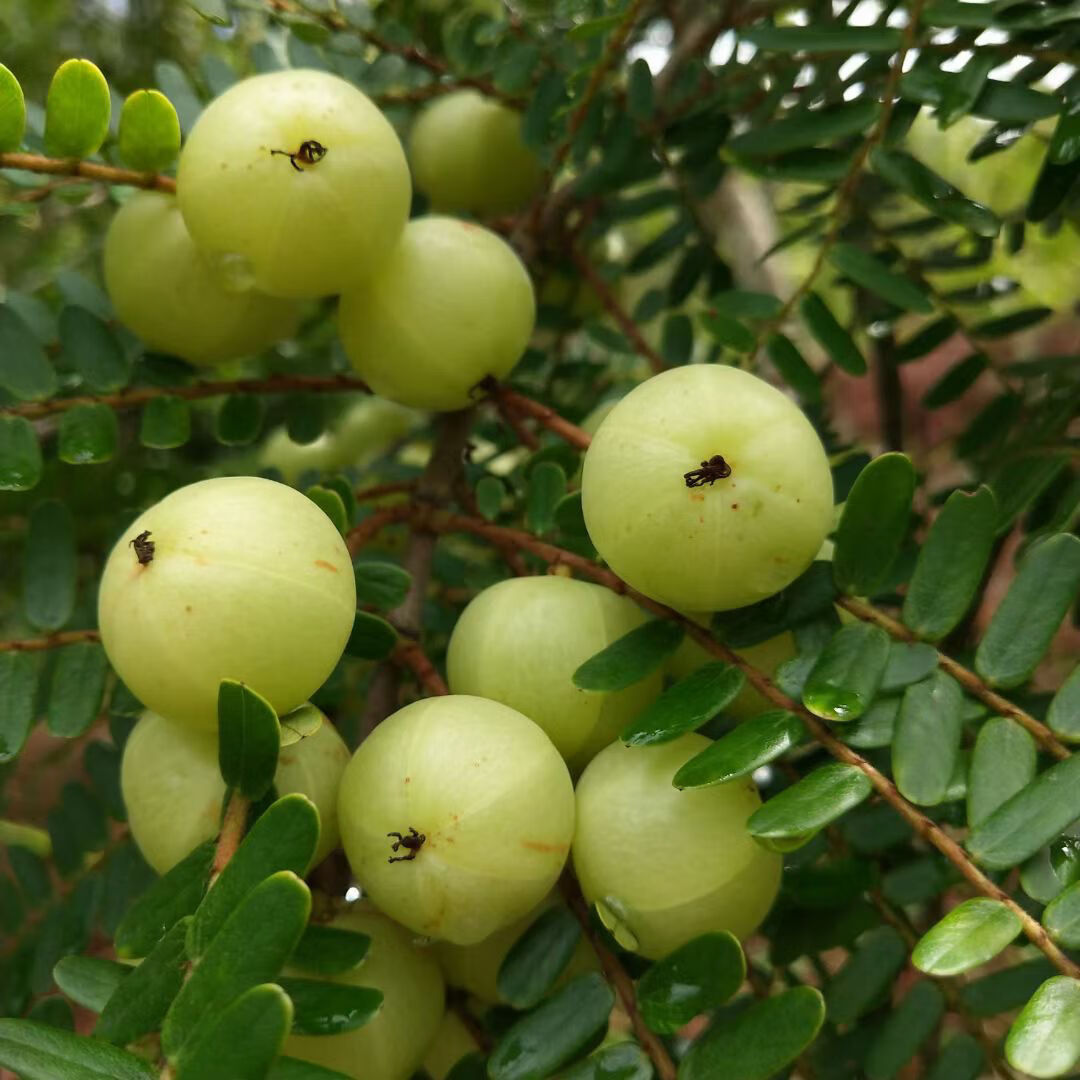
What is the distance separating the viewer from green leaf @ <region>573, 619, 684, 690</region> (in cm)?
62

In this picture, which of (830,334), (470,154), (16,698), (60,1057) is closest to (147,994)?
(60,1057)

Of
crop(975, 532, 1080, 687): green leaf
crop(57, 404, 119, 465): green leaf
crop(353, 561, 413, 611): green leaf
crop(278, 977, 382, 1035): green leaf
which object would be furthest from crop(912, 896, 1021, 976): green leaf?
crop(57, 404, 119, 465): green leaf

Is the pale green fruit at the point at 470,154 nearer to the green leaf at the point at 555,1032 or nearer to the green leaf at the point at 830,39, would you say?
the green leaf at the point at 830,39

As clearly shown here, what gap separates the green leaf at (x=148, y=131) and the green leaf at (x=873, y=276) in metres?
0.48

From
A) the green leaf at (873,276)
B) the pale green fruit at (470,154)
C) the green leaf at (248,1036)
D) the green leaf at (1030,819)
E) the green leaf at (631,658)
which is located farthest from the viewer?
the pale green fruit at (470,154)

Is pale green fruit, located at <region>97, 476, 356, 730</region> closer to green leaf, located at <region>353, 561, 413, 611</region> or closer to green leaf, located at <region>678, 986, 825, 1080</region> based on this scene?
green leaf, located at <region>353, 561, 413, 611</region>

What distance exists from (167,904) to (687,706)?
0.29 m

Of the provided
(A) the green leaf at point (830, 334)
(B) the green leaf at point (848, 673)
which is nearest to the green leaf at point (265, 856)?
(B) the green leaf at point (848, 673)

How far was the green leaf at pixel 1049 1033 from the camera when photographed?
17.1 inches

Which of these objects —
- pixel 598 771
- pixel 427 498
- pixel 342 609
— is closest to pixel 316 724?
pixel 342 609

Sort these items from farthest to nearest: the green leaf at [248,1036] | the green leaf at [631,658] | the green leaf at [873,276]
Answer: the green leaf at [873,276] < the green leaf at [631,658] < the green leaf at [248,1036]

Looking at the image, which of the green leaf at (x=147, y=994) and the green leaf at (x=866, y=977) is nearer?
the green leaf at (x=147, y=994)

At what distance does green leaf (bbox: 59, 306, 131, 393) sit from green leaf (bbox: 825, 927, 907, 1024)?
2.15ft

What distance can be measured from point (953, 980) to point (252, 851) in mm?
516
